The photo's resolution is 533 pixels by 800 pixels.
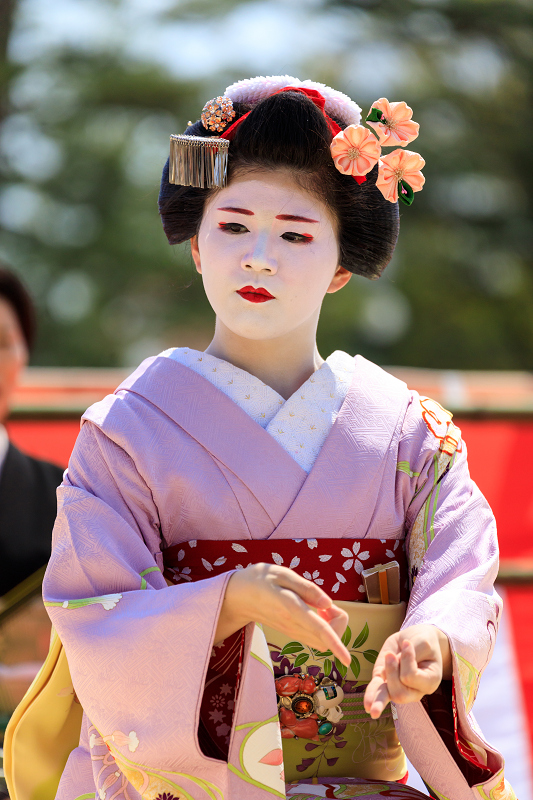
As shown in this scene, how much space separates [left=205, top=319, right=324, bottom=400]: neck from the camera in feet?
5.02

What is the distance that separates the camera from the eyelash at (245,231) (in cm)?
143

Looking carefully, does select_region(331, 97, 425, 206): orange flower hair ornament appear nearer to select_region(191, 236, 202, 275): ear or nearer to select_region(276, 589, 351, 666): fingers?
select_region(191, 236, 202, 275): ear

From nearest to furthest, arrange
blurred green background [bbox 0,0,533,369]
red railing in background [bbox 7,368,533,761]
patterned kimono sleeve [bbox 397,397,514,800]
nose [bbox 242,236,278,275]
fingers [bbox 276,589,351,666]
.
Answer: fingers [bbox 276,589,351,666] → patterned kimono sleeve [bbox 397,397,514,800] → nose [bbox 242,236,278,275] → red railing in background [bbox 7,368,533,761] → blurred green background [bbox 0,0,533,369]

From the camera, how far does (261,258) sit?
1386mm

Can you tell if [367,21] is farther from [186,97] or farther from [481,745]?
[481,745]

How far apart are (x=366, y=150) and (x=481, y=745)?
897 millimetres

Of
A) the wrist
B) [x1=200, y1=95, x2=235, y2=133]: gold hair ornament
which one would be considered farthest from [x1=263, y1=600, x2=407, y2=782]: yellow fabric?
[x1=200, y1=95, x2=235, y2=133]: gold hair ornament

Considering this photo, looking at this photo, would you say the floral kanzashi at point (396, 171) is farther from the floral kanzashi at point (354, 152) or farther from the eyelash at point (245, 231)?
the eyelash at point (245, 231)

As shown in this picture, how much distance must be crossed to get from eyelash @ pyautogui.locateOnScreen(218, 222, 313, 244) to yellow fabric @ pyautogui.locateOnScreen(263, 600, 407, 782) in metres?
0.56

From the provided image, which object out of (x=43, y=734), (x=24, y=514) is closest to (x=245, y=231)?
(x=43, y=734)

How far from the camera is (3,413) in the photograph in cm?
265

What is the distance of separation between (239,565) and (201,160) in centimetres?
64

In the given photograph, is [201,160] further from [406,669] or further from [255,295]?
[406,669]

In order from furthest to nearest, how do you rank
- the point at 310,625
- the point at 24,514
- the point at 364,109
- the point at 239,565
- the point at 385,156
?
1. the point at 364,109
2. the point at 24,514
3. the point at 385,156
4. the point at 239,565
5. the point at 310,625
